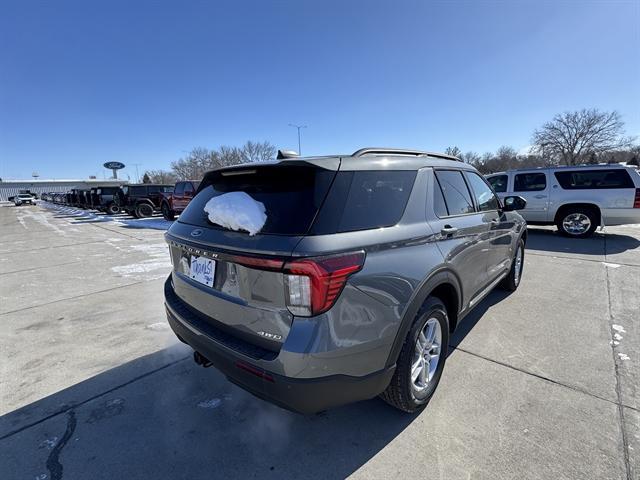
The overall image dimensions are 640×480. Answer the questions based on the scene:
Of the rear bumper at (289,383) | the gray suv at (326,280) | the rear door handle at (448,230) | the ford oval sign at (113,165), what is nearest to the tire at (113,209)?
the gray suv at (326,280)

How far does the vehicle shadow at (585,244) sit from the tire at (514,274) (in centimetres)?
344

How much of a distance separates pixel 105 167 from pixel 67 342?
10436cm

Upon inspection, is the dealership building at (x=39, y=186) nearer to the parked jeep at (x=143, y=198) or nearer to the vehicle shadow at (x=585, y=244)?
the parked jeep at (x=143, y=198)

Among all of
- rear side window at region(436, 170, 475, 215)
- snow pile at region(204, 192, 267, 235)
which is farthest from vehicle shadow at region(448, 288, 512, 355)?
snow pile at region(204, 192, 267, 235)

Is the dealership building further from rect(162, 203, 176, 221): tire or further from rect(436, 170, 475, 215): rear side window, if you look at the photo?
rect(436, 170, 475, 215): rear side window

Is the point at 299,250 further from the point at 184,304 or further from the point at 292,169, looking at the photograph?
the point at 184,304

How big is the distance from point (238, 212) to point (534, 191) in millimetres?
10423

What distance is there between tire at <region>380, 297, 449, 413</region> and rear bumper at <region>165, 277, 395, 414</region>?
20cm

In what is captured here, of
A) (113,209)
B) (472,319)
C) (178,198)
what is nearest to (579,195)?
(472,319)

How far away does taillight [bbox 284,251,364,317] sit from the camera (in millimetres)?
1619

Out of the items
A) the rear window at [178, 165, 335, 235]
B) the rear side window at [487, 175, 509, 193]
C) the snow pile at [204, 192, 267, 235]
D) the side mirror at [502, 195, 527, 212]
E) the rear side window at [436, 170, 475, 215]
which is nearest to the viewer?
the rear window at [178, 165, 335, 235]

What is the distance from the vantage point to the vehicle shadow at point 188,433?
1949 mm

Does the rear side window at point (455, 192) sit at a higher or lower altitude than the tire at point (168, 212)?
higher

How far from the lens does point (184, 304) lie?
2.52 m
